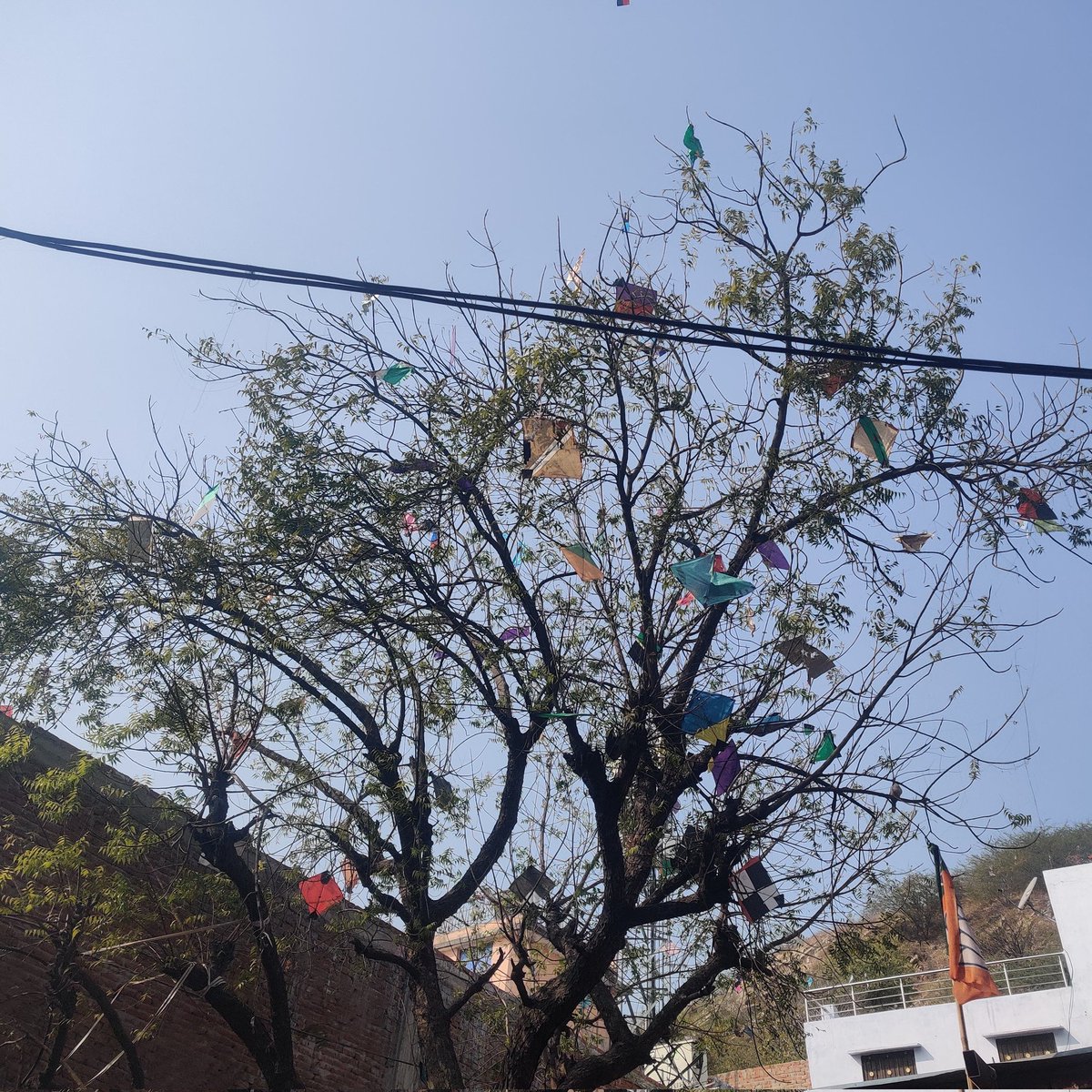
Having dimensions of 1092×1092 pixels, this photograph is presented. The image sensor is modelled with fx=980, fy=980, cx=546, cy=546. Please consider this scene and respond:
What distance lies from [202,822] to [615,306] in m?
5.19

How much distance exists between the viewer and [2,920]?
689 cm

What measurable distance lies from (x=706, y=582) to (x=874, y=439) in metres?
2.14

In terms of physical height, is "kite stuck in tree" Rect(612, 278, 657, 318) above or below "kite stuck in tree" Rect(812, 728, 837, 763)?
above

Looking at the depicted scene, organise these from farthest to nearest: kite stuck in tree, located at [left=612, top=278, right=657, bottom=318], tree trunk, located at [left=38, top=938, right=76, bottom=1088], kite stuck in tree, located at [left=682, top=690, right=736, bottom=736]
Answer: kite stuck in tree, located at [left=612, top=278, right=657, bottom=318] → kite stuck in tree, located at [left=682, top=690, right=736, bottom=736] → tree trunk, located at [left=38, top=938, right=76, bottom=1088]

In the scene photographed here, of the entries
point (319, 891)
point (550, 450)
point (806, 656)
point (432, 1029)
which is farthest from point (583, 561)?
point (432, 1029)

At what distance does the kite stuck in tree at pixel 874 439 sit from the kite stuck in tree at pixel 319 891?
5.46 metres

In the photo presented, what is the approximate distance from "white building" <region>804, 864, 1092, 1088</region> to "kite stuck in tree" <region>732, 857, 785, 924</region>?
1033 cm

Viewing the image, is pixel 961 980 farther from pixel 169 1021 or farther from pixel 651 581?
pixel 169 1021

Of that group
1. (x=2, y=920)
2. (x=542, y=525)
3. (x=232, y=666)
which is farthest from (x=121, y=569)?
(x=542, y=525)

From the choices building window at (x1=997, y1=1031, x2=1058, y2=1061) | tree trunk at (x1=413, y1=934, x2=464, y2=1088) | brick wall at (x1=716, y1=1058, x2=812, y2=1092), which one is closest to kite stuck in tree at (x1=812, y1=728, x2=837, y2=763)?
tree trunk at (x1=413, y1=934, x2=464, y2=1088)

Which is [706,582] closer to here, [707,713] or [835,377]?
[707,713]

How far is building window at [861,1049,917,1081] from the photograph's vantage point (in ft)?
54.6

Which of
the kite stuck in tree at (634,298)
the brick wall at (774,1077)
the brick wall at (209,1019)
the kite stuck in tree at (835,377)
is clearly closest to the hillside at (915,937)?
the brick wall at (774,1077)

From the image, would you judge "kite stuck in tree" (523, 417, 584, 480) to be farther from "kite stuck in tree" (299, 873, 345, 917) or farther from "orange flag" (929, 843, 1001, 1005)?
"orange flag" (929, 843, 1001, 1005)
